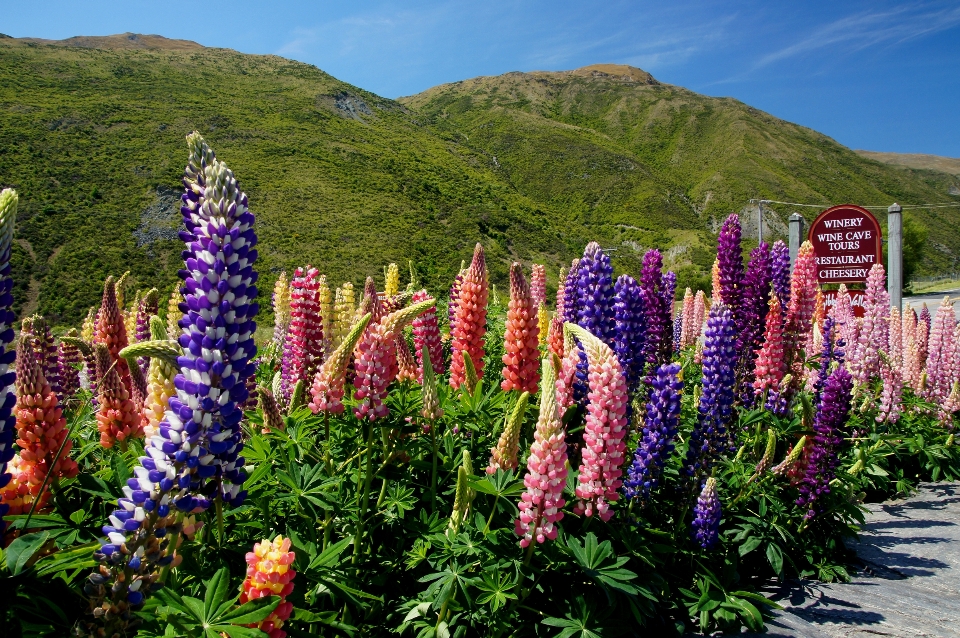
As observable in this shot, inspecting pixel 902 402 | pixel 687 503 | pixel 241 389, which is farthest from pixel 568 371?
pixel 902 402

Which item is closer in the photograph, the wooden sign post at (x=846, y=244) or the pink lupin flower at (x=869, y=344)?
the pink lupin flower at (x=869, y=344)

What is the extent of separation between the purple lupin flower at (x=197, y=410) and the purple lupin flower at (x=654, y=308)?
2.72 m

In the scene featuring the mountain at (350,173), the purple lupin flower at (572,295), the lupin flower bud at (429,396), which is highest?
the mountain at (350,173)

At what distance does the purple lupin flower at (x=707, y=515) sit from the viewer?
274 cm

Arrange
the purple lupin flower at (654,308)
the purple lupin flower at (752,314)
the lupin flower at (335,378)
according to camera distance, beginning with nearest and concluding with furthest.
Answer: the lupin flower at (335,378) → the purple lupin flower at (654,308) → the purple lupin flower at (752,314)

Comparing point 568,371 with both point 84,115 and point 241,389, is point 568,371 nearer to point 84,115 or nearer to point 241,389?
point 241,389

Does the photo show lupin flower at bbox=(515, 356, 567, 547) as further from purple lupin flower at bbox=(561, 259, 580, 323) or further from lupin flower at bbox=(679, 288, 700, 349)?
lupin flower at bbox=(679, 288, 700, 349)

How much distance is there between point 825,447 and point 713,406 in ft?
3.18

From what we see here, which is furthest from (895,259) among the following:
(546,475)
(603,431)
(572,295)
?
(546,475)

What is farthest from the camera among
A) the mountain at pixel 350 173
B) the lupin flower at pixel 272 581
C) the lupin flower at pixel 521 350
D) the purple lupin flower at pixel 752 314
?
the mountain at pixel 350 173

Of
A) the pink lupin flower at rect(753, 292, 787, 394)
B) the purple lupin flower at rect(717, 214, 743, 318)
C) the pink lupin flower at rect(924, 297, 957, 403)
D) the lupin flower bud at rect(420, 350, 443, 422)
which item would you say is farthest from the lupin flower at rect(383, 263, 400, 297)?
the pink lupin flower at rect(924, 297, 957, 403)

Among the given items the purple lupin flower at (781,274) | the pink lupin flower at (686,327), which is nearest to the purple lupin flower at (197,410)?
the purple lupin flower at (781,274)

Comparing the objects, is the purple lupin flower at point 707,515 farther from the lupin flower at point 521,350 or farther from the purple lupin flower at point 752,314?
the purple lupin flower at point 752,314

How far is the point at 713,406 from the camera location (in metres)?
3.00
